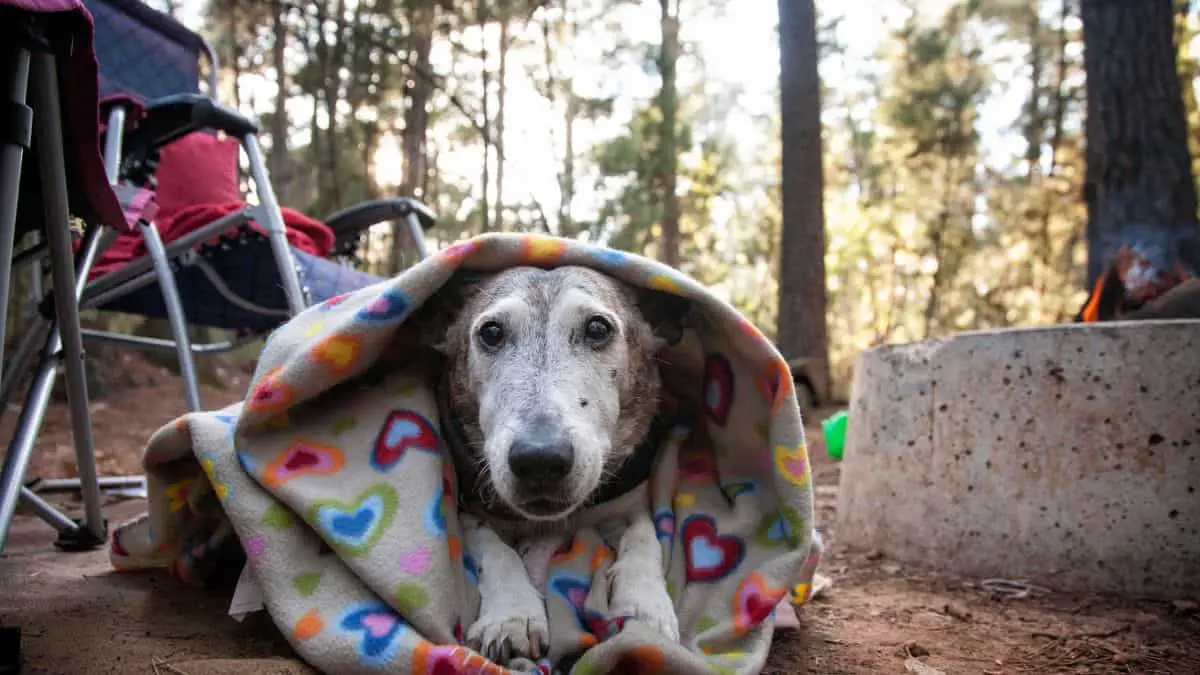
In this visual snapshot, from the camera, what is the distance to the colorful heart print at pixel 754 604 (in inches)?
70.3

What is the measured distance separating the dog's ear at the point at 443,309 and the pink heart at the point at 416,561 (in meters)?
0.66

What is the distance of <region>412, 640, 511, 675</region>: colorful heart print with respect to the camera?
4.84 feet

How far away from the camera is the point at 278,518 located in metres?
1.78

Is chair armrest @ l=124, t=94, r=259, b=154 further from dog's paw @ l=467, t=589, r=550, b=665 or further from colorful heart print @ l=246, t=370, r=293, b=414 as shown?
dog's paw @ l=467, t=589, r=550, b=665

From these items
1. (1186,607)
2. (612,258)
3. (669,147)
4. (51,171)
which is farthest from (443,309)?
(669,147)

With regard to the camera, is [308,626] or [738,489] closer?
[308,626]

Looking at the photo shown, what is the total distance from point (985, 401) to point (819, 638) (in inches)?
43.1

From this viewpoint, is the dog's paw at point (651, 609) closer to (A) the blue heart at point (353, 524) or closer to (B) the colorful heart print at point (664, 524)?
(B) the colorful heart print at point (664, 524)

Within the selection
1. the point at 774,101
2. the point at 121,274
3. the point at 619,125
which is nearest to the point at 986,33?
the point at 774,101

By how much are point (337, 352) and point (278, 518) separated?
400mm

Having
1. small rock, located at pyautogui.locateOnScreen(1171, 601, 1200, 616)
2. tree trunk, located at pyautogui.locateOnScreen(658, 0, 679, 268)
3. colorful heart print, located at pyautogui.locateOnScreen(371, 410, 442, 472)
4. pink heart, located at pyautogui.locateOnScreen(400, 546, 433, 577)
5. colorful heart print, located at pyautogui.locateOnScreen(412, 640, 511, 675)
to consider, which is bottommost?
small rock, located at pyautogui.locateOnScreen(1171, 601, 1200, 616)

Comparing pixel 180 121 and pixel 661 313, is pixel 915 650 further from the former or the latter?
pixel 180 121

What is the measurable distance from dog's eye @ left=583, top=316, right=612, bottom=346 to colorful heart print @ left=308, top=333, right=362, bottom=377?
559 mm

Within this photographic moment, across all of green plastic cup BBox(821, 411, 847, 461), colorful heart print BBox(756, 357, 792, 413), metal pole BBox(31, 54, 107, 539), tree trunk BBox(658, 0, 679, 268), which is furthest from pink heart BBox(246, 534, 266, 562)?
tree trunk BBox(658, 0, 679, 268)
